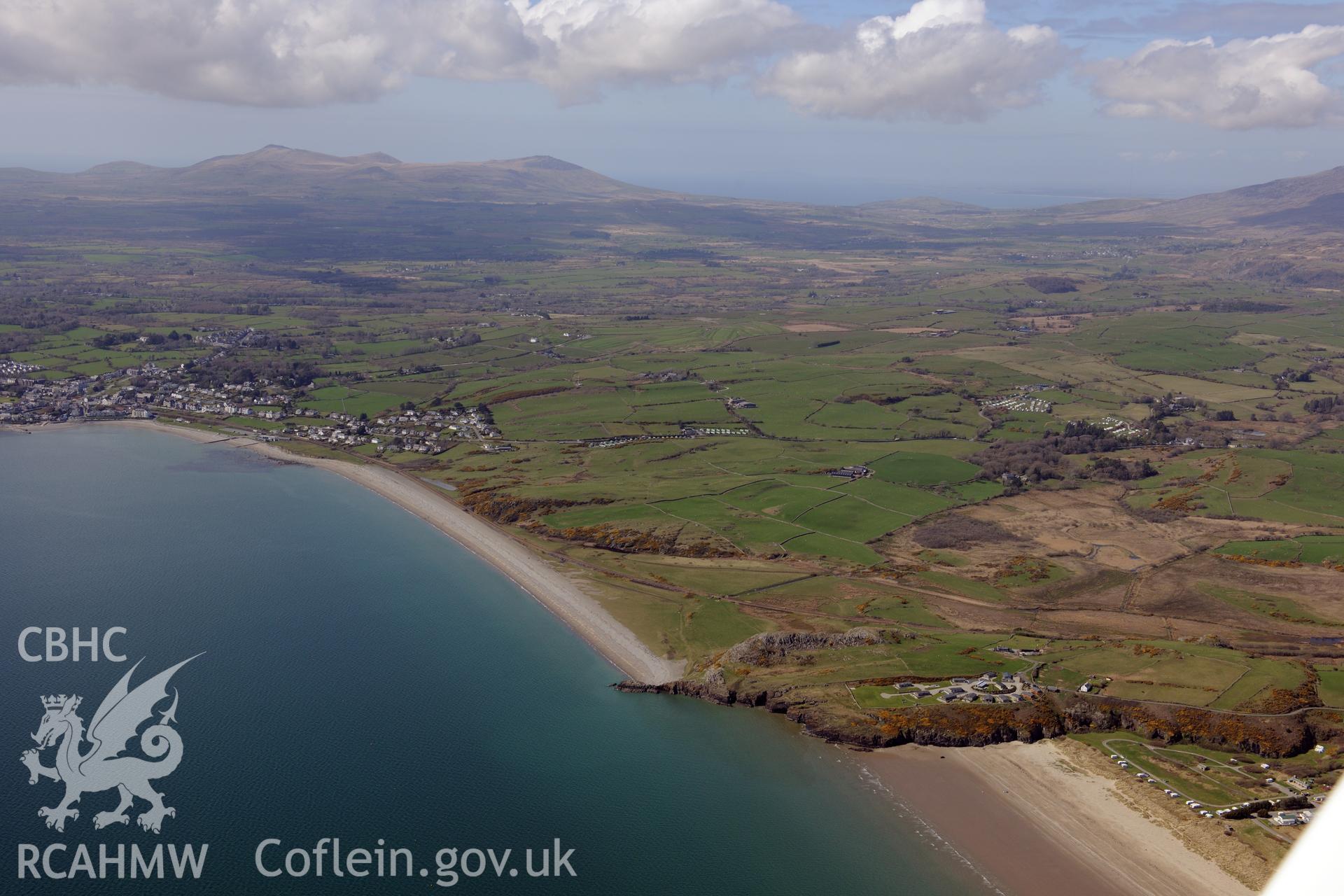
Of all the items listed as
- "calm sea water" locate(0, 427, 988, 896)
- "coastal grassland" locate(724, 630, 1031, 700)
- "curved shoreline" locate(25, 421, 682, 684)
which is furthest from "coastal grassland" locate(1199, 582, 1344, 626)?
"curved shoreline" locate(25, 421, 682, 684)

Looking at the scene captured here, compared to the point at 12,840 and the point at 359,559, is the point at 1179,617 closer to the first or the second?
the point at 359,559

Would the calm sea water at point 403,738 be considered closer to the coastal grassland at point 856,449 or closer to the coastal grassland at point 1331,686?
the coastal grassland at point 856,449

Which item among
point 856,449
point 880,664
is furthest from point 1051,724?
point 856,449

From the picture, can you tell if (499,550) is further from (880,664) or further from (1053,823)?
(1053,823)

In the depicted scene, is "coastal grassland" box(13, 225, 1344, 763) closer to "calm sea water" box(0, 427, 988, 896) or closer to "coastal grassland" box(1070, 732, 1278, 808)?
"coastal grassland" box(1070, 732, 1278, 808)

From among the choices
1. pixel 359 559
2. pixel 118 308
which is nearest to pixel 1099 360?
pixel 359 559

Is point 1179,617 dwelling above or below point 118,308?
below
